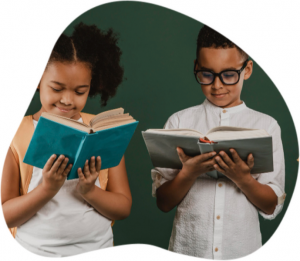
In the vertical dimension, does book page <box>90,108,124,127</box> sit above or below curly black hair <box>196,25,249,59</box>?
below

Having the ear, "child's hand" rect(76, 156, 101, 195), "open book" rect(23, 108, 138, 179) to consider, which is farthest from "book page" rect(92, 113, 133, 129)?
the ear

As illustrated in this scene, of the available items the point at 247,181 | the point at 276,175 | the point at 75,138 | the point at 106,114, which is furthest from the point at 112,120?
the point at 276,175

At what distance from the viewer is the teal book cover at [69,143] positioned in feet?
4.47

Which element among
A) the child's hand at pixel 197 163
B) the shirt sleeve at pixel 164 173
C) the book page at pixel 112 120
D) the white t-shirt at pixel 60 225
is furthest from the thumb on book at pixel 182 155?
the white t-shirt at pixel 60 225

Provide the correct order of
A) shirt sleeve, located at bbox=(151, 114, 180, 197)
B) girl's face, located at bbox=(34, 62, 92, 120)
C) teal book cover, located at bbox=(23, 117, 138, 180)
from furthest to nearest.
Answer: shirt sleeve, located at bbox=(151, 114, 180, 197) → girl's face, located at bbox=(34, 62, 92, 120) → teal book cover, located at bbox=(23, 117, 138, 180)

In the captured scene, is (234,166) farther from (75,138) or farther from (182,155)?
(75,138)

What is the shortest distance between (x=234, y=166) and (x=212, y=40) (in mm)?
469

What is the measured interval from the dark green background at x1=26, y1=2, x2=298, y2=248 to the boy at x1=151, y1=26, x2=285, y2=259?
0.03 meters

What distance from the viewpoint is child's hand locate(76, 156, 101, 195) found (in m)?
1.43

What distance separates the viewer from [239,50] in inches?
61.9

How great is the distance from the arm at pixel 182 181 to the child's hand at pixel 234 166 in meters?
0.03

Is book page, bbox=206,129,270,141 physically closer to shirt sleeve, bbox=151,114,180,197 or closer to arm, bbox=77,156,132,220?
shirt sleeve, bbox=151,114,180,197

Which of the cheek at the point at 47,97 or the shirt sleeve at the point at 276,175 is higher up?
the cheek at the point at 47,97

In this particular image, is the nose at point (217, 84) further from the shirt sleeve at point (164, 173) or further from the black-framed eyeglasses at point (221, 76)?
the shirt sleeve at point (164, 173)
